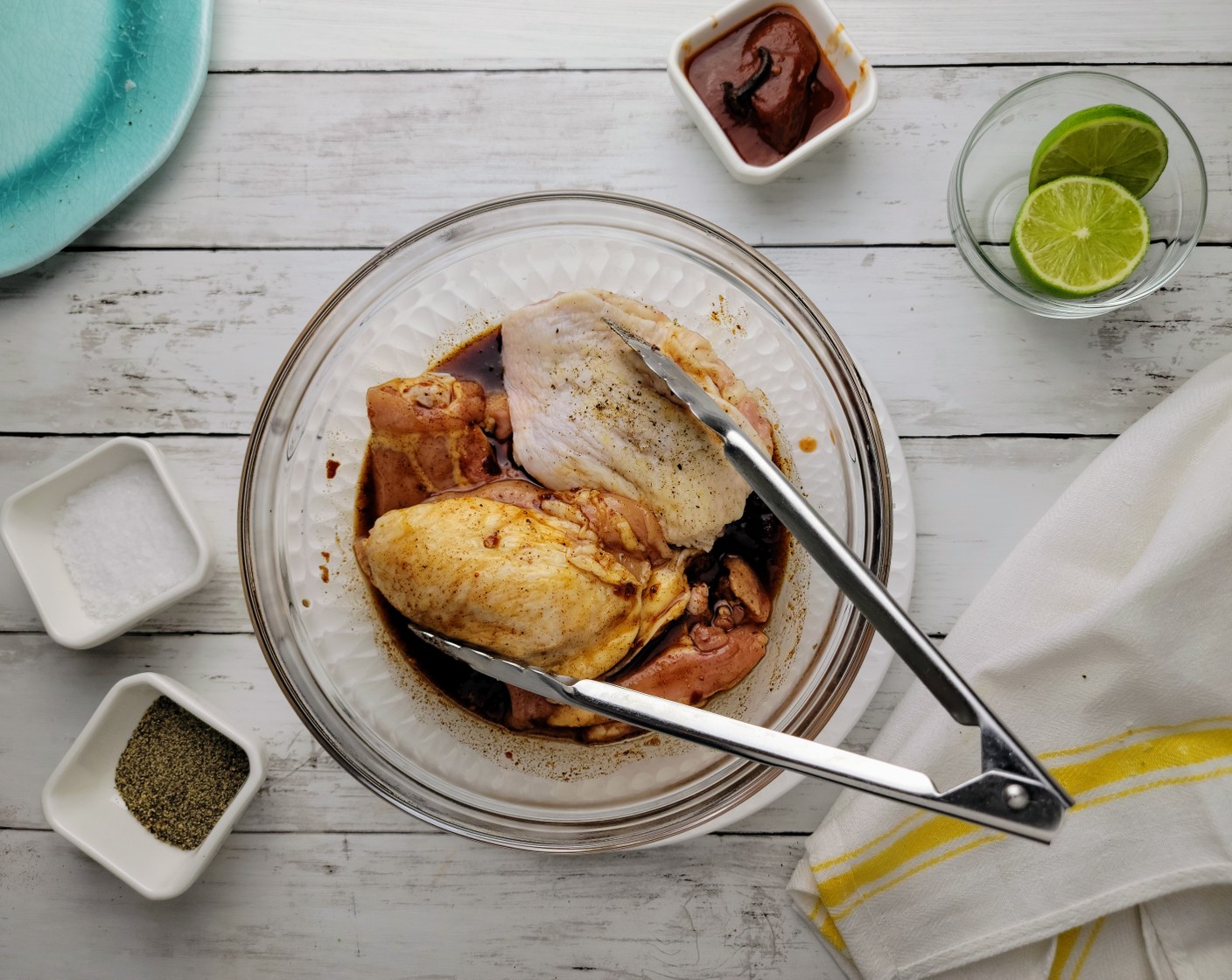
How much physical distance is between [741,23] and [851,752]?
1633 millimetres

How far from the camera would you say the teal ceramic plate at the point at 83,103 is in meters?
2.10

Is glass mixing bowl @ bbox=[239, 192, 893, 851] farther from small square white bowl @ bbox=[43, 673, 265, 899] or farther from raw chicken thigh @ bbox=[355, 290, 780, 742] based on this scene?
small square white bowl @ bbox=[43, 673, 265, 899]

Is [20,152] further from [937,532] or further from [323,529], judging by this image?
[937,532]

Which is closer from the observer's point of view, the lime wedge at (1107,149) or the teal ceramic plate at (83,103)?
the lime wedge at (1107,149)

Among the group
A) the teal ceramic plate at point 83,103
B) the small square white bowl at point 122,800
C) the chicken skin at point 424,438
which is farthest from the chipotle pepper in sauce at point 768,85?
the small square white bowl at point 122,800

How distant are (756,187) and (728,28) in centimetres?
36

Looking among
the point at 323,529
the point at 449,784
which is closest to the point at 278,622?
the point at 323,529

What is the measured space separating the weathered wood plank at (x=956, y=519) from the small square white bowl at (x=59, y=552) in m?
0.11

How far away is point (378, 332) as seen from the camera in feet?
6.38

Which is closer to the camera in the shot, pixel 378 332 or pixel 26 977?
pixel 378 332

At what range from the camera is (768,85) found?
1.95 meters

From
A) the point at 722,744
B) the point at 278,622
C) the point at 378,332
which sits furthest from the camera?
the point at 378,332

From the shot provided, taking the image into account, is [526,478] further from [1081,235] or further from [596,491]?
[1081,235]

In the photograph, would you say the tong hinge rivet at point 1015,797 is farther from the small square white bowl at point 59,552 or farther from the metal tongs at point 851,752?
the small square white bowl at point 59,552
